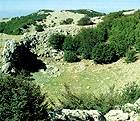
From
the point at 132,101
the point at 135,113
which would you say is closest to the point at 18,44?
the point at 132,101

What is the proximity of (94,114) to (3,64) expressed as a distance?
22339 millimetres

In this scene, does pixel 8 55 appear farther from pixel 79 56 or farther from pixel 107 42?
pixel 107 42

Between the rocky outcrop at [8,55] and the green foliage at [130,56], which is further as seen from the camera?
the rocky outcrop at [8,55]

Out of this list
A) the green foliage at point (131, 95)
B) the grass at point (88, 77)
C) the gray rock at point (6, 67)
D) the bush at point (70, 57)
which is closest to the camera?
the green foliage at point (131, 95)

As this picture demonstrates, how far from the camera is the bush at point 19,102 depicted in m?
19.0

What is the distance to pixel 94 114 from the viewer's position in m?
22.0

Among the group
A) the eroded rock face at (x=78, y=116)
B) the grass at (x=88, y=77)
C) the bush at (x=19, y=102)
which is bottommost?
the grass at (x=88, y=77)

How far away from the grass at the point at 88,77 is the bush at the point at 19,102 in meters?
16.3

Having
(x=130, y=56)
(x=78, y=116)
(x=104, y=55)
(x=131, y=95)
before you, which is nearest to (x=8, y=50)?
(x=104, y=55)

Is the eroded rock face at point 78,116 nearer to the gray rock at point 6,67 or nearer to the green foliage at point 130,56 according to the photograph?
the green foliage at point 130,56

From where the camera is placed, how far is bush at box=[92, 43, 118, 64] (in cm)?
4347

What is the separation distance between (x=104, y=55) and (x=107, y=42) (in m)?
2.75

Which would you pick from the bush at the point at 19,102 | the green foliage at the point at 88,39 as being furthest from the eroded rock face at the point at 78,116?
the green foliage at the point at 88,39

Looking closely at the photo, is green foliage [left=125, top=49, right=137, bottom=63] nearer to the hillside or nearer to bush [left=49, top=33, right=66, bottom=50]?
the hillside
